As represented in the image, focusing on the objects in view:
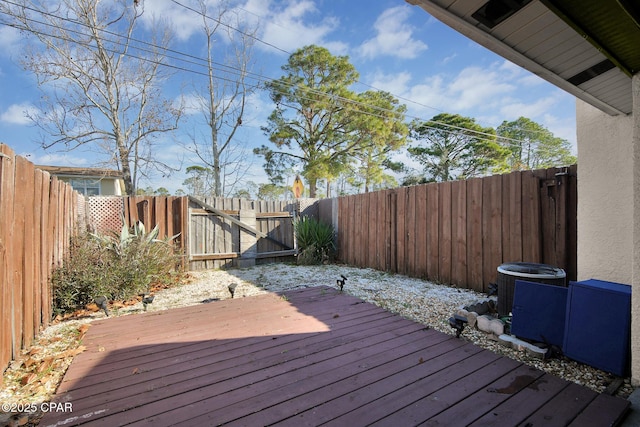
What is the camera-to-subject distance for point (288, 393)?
63.6 inches

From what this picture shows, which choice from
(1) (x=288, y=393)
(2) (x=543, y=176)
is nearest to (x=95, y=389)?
(1) (x=288, y=393)

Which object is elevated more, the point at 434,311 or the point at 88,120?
the point at 88,120

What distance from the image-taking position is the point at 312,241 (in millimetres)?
6359

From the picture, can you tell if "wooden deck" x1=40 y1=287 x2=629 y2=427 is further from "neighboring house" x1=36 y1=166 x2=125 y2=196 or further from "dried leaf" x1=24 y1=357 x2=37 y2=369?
"neighboring house" x1=36 y1=166 x2=125 y2=196

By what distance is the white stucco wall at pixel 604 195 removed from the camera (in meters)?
2.15

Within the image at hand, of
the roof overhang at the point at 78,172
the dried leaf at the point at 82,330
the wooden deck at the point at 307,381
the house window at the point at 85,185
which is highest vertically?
the roof overhang at the point at 78,172

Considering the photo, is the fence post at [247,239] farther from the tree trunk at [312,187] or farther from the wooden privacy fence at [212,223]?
the tree trunk at [312,187]

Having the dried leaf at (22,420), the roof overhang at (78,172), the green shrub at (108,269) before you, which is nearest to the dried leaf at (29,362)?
the dried leaf at (22,420)

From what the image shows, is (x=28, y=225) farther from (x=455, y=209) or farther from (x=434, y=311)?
(x=455, y=209)

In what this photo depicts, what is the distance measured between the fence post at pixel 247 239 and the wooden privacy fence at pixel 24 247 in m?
3.26

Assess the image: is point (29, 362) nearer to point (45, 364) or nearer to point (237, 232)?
point (45, 364)

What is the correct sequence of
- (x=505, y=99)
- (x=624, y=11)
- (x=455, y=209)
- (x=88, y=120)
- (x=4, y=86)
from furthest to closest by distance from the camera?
(x=505, y=99)
(x=88, y=120)
(x=4, y=86)
(x=455, y=209)
(x=624, y=11)

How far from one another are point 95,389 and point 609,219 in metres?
3.92

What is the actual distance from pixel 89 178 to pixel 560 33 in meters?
13.5
